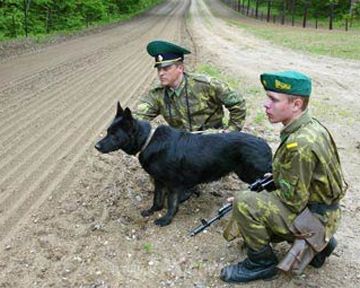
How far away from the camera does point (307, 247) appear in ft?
12.2

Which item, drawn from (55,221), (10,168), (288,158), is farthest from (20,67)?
(288,158)

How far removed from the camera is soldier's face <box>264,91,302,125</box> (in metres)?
3.57

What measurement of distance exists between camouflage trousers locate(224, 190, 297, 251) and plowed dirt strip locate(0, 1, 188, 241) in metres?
2.51

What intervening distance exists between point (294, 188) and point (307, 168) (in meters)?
0.18

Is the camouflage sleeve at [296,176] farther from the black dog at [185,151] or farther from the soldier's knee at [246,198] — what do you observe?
the black dog at [185,151]

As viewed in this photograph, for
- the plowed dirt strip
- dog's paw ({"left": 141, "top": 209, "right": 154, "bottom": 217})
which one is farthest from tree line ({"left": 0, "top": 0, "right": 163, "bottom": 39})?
dog's paw ({"left": 141, "top": 209, "right": 154, "bottom": 217})

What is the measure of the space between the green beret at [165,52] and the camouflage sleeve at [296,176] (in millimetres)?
1924

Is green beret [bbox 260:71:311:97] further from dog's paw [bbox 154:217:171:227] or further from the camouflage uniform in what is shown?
dog's paw [bbox 154:217:171:227]

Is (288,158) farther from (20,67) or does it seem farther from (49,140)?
(20,67)

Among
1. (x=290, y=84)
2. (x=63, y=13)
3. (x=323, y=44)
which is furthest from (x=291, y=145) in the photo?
(x=63, y=13)

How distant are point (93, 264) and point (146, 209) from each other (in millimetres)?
1215

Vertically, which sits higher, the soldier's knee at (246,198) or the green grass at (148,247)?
the soldier's knee at (246,198)

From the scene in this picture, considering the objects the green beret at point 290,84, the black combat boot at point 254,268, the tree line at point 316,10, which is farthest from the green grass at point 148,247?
the tree line at point 316,10

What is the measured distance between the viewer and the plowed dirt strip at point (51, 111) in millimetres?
6121
